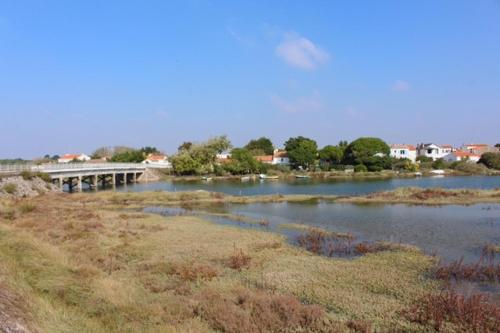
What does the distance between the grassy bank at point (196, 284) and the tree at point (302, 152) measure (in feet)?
280

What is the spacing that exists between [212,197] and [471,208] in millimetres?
26375

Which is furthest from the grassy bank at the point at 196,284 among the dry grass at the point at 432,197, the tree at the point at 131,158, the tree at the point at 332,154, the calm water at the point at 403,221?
the tree at the point at 131,158

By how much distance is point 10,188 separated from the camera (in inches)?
1772

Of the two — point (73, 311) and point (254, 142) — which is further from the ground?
point (254, 142)

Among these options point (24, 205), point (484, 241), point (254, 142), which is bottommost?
point (484, 241)

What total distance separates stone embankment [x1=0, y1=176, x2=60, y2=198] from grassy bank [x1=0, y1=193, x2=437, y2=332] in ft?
83.7

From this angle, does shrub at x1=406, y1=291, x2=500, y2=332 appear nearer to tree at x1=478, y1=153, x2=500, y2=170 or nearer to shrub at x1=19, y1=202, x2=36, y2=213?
shrub at x1=19, y1=202, x2=36, y2=213

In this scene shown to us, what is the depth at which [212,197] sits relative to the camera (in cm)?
4844

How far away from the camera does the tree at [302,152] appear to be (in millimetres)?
107625

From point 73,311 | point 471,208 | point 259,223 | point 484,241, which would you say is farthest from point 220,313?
point 471,208

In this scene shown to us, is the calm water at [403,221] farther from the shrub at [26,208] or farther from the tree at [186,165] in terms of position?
the tree at [186,165]

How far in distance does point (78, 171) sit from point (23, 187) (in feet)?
67.3

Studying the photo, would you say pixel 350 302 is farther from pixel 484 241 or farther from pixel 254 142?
pixel 254 142

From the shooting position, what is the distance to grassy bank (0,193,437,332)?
33.3ft
